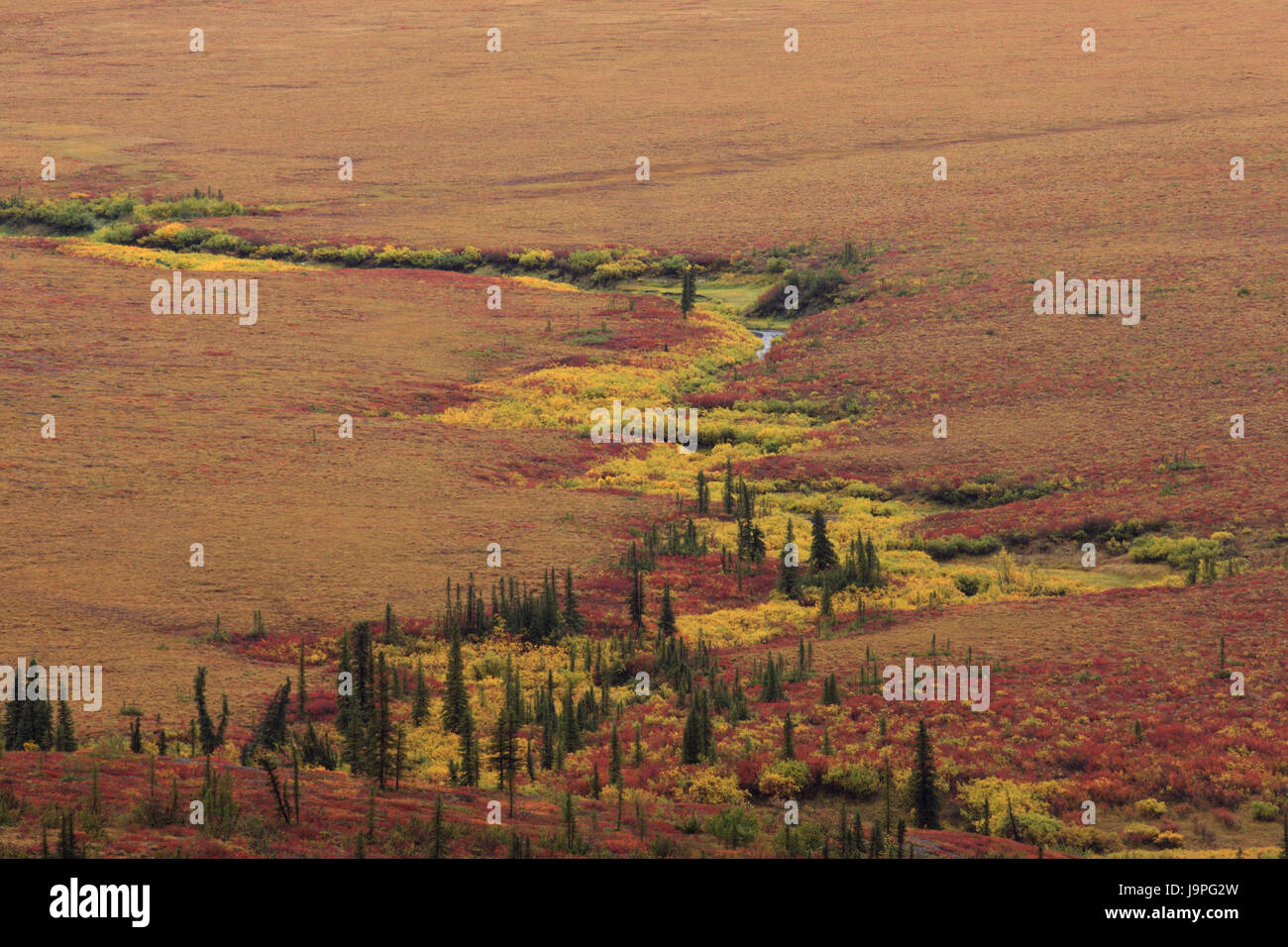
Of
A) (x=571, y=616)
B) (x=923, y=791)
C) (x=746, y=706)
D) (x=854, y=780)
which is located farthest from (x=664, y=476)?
(x=923, y=791)

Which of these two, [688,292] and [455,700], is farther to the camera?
[688,292]

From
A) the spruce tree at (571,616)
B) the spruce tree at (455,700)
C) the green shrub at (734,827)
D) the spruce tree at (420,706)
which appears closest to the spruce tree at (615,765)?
the green shrub at (734,827)

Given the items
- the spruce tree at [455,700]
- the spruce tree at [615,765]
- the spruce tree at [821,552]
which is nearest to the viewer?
the spruce tree at [615,765]

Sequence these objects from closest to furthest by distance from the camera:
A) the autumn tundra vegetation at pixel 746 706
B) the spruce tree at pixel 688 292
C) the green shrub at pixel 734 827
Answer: the autumn tundra vegetation at pixel 746 706 → the green shrub at pixel 734 827 → the spruce tree at pixel 688 292

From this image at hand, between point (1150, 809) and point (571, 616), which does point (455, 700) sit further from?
point (1150, 809)

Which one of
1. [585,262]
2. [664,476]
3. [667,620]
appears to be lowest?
[667,620]

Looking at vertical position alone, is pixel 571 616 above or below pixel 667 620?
above

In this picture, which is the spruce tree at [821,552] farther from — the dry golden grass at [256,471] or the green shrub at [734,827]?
the green shrub at [734,827]

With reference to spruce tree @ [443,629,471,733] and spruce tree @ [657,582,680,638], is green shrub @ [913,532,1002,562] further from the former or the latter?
spruce tree @ [443,629,471,733]

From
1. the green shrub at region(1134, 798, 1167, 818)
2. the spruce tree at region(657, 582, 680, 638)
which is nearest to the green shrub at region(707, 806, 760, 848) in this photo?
the green shrub at region(1134, 798, 1167, 818)

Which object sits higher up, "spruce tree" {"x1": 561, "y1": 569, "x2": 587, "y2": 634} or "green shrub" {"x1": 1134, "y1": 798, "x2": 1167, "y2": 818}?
"spruce tree" {"x1": 561, "y1": 569, "x2": 587, "y2": 634}

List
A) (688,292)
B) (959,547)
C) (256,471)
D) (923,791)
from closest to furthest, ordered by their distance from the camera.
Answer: (923,791), (959,547), (256,471), (688,292)

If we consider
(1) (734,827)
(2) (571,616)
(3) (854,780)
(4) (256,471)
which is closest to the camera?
(1) (734,827)
